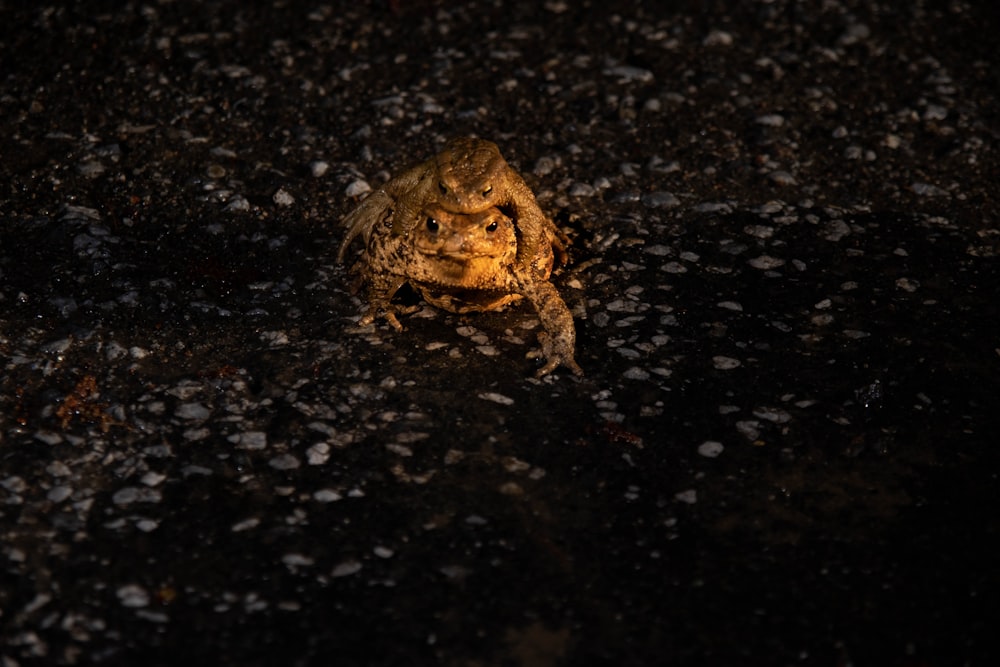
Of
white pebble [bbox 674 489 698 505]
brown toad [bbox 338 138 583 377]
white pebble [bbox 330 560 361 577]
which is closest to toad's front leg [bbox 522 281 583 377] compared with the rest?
brown toad [bbox 338 138 583 377]

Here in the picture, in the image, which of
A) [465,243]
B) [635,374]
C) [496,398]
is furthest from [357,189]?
[635,374]

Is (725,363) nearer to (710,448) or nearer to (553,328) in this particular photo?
(710,448)

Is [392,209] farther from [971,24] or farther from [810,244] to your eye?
[971,24]

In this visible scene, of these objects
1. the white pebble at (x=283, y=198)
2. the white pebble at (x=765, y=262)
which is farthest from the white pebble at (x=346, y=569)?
the white pebble at (x=765, y=262)

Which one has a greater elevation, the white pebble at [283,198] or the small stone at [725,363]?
the white pebble at [283,198]

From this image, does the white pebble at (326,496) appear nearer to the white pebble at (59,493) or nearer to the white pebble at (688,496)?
the white pebble at (59,493)

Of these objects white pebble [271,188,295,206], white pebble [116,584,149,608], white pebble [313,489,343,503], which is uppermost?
white pebble [271,188,295,206]

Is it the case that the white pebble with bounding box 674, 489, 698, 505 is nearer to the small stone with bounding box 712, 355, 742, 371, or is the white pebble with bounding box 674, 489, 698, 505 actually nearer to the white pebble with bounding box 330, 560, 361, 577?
the small stone with bounding box 712, 355, 742, 371
